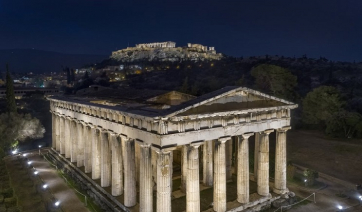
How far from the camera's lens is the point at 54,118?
36.6m

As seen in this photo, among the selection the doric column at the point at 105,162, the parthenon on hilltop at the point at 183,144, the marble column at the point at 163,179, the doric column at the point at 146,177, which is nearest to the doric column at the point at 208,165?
the parthenon on hilltop at the point at 183,144

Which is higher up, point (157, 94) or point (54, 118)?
point (157, 94)

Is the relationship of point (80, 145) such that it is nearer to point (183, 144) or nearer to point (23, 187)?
point (23, 187)

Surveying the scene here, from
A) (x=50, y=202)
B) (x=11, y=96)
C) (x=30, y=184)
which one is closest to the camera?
(x=50, y=202)

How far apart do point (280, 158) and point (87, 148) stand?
17343 millimetres

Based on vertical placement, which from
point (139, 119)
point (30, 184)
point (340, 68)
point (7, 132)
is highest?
point (340, 68)

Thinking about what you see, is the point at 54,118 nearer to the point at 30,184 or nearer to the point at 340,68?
the point at 30,184

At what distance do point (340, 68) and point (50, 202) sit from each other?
104468mm

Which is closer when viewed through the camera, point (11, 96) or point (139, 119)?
point (139, 119)

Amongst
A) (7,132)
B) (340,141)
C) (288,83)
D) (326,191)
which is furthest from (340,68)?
(7,132)

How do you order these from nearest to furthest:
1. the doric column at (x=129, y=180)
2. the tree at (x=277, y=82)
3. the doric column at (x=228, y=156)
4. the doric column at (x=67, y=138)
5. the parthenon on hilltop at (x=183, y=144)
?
1. the parthenon on hilltop at (x=183, y=144)
2. the doric column at (x=129, y=180)
3. the doric column at (x=228, y=156)
4. the doric column at (x=67, y=138)
5. the tree at (x=277, y=82)

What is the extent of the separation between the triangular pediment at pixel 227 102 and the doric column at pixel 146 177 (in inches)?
130

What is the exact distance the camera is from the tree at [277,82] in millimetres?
53875

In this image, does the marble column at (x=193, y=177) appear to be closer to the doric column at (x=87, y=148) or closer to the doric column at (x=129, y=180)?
the doric column at (x=129, y=180)
